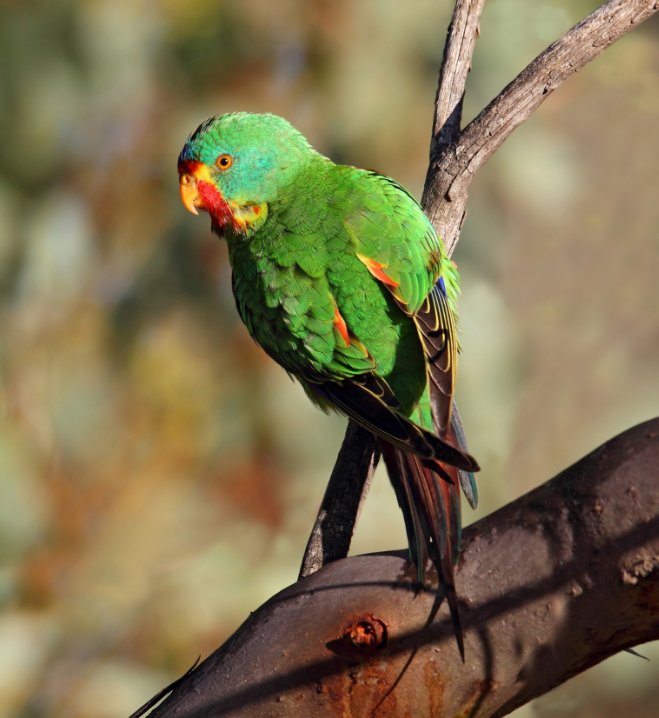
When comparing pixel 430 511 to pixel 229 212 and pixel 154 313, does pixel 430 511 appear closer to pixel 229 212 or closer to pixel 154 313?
pixel 229 212

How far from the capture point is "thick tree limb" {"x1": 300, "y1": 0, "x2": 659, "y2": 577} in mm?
1898

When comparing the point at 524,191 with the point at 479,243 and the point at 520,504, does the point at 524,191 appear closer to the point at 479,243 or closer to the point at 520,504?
the point at 479,243

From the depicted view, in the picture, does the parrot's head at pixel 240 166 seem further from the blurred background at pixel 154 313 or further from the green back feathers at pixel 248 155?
the blurred background at pixel 154 313

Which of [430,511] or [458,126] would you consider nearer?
[430,511]

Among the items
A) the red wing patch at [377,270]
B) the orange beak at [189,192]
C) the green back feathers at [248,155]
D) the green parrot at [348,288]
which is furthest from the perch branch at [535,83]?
the orange beak at [189,192]

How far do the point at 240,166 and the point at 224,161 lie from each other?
0.04 meters

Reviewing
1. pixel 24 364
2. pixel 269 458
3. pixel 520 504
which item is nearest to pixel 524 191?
pixel 269 458

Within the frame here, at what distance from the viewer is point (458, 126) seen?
2.11 meters

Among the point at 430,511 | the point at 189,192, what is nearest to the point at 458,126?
the point at 189,192

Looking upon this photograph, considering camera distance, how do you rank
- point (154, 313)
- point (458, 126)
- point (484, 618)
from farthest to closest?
point (154, 313)
point (458, 126)
point (484, 618)

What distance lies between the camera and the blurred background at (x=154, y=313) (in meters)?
4.48

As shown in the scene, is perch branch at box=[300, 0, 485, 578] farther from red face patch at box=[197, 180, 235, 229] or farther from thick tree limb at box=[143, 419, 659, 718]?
red face patch at box=[197, 180, 235, 229]

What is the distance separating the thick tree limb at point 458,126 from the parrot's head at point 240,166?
1.25ft

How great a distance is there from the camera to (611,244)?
4062mm
